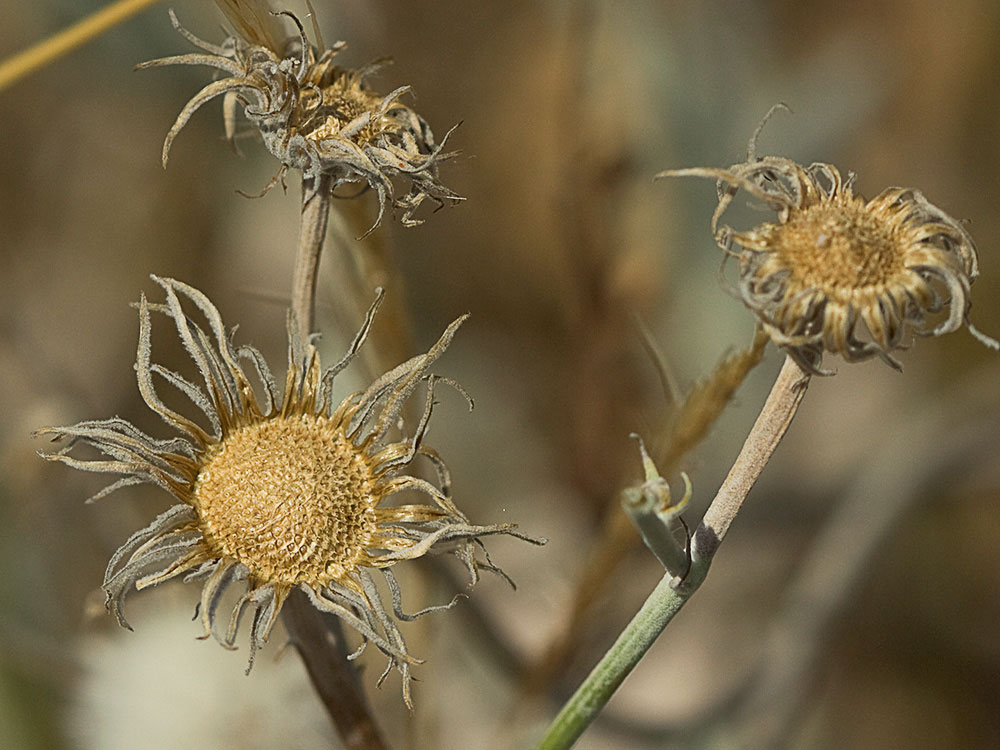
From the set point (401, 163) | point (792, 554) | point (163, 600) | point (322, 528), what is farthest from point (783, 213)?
point (792, 554)

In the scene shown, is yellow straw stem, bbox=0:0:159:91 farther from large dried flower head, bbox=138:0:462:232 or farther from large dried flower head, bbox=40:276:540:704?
large dried flower head, bbox=40:276:540:704

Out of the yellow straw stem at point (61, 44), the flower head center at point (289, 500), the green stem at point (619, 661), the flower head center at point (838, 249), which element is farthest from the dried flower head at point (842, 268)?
the yellow straw stem at point (61, 44)

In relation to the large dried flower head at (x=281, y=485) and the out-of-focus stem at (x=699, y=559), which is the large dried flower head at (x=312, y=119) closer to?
the large dried flower head at (x=281, y=485)

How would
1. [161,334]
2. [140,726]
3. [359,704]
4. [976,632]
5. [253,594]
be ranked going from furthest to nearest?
[976,632]
[161,334]
[140,726]
[359,704]
[253,594]

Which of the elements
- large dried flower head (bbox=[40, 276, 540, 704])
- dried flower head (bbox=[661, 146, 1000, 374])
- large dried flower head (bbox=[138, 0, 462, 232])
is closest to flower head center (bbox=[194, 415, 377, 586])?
large dried flower head (bbox=[40, 276, 540, 704])

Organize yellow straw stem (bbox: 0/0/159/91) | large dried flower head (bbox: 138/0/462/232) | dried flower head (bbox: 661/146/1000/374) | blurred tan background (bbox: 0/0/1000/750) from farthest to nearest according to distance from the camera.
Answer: blurred tan background (bbox: 0/0/1000/750) < yellow straw stem (bbox: 0/0/159/91) < large dried flower head (bbox: 138/0/462/232) < dried flower head (bbox: 661/146/1000/374)

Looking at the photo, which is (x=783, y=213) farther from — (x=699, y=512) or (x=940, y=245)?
(x=699, y=512)
